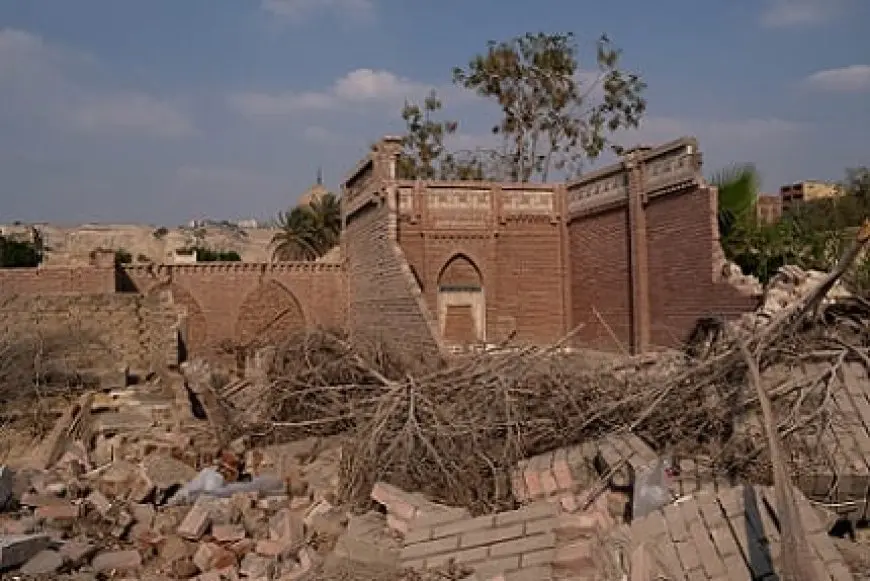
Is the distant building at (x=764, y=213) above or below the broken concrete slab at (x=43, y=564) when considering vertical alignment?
above

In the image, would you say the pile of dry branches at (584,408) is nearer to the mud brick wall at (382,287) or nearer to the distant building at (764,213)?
the mud brick wall at (382,287)

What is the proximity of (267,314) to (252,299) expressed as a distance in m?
0.53

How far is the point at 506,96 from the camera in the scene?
26.5m

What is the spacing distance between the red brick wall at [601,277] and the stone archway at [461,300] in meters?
1.98

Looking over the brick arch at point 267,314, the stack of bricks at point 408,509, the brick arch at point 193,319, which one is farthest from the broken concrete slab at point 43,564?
the brick arch at point 267,314

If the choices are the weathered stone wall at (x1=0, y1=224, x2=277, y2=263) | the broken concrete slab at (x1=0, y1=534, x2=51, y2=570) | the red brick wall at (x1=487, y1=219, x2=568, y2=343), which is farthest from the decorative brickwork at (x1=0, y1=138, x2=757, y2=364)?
the weathered stone wall at (x1=0, y1=224, x2=277, y2=263)

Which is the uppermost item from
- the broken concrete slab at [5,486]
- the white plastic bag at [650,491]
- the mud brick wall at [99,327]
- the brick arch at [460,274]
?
the brick arch at [460,274]

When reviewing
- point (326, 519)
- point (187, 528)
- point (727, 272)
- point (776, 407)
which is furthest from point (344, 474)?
point (727, 272)

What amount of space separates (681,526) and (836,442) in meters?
1.86

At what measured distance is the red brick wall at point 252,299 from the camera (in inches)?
798

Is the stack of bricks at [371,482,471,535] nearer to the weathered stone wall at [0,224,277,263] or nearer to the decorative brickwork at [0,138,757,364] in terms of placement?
the decorative brickwork at [0,138,757,364]

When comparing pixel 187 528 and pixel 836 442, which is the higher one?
pixel 836 442

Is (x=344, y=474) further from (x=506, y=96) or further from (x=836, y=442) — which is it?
(x=506, y=96)

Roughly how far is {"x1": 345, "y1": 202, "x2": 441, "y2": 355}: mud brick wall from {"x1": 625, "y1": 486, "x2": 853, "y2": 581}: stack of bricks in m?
6.44
